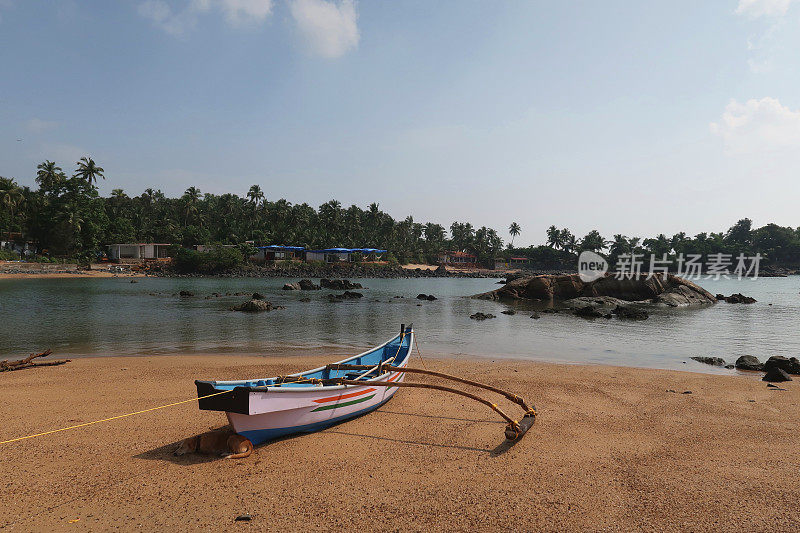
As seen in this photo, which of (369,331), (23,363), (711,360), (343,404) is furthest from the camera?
(369,331)

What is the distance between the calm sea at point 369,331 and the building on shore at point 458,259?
105 metres

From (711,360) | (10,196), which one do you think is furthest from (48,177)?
(711,360)

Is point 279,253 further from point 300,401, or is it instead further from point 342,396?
point 300,401

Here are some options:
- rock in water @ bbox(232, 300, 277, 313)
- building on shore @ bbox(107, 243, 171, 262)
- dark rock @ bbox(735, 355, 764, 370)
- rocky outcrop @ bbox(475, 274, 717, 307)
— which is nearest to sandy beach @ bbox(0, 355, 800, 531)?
dark rock @ bbox(735, 355, 764, 370)

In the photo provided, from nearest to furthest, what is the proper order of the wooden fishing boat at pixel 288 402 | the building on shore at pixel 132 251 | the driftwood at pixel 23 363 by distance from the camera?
the wooden fishing boat at pixel 288 402 → the driftwood at pixel 23 363 → the building on shore at pixel 132 251

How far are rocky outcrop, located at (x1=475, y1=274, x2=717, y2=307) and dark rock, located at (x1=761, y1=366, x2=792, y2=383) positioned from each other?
118 ft

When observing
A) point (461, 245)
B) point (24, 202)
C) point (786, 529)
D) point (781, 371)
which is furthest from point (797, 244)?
point (24, 202)

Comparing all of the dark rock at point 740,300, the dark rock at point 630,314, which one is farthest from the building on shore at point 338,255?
the dark rock at point 630,314

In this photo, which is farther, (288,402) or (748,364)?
(748,364)

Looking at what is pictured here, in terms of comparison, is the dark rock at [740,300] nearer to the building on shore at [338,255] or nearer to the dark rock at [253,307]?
the dark rock at [253,307]

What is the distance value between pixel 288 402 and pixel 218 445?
1.40 meters

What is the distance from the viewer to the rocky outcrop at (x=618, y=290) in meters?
49.5

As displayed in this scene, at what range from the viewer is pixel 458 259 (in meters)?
154

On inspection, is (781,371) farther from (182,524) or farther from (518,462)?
(182,524)
